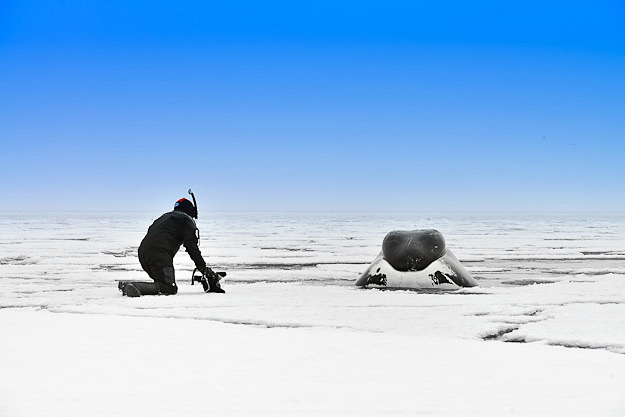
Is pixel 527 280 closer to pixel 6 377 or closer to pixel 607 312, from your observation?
pixel 607 312

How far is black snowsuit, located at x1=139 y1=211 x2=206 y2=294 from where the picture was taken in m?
9.54

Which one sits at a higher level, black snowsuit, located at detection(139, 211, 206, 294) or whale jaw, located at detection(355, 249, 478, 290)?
black snowsuit, located at detection(139, 211, 206, 294)

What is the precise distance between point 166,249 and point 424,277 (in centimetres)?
406

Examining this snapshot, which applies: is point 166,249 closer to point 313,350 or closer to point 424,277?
point 424,277

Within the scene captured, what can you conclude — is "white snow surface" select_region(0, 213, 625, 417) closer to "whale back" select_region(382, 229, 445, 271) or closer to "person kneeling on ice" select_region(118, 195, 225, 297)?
"person kneeling on ice" select_region(118, 195, 225, 297)

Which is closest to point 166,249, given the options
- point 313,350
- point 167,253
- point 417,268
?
point 167,253

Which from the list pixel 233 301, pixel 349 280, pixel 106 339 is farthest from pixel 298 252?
pixel 106 339

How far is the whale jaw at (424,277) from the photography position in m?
11.0

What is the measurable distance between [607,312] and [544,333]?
1787 mm

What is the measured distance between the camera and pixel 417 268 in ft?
36.5

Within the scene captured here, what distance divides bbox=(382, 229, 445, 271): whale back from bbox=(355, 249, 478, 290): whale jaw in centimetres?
8

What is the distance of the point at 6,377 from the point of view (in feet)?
14.9

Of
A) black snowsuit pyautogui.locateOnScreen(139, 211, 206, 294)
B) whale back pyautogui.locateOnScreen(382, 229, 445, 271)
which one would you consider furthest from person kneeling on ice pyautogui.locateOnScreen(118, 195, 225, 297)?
whale back pyautogui.locateOnScreen(382, 229, 445, 271)

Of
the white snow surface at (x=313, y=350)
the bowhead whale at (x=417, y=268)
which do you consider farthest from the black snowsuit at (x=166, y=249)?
the bowhead whale at (x=417, y=268)
